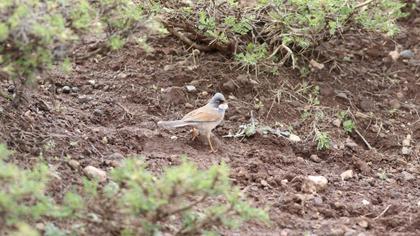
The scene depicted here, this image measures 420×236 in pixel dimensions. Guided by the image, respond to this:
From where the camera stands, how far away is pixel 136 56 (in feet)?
21.9

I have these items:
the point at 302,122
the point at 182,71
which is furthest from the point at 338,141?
the point at 182,71

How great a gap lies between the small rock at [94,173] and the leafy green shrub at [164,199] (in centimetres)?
79

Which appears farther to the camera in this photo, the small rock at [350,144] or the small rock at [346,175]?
the small rock at [350,144]

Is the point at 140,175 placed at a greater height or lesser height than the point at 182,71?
greater

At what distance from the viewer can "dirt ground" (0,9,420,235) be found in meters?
4.97

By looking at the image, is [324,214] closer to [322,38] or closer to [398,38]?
[322,38]

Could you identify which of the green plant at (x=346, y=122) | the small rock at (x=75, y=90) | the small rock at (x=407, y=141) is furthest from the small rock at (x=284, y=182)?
the small rock at (x=75, y=90)

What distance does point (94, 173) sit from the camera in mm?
4797

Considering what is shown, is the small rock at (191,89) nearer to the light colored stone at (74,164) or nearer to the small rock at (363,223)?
the light colored stone at (74,164)

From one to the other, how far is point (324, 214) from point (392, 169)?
112cm

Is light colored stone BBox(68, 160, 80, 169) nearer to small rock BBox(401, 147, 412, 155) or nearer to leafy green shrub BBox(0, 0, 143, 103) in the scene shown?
leafy green shrub BBox(0, 0, 143, 103)

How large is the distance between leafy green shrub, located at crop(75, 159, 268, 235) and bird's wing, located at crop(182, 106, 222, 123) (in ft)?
5.28

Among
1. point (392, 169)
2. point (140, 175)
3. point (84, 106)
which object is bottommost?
point (392, 169)

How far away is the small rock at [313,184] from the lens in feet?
17.2
